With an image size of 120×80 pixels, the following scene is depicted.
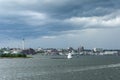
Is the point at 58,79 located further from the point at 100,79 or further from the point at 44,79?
the point at 100,79

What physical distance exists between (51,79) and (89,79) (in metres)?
13.2

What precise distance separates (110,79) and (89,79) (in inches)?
293

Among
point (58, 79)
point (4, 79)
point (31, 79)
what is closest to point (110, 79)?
point (58, 79)

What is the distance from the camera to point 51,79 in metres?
101

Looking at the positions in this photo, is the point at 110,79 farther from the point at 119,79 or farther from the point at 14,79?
the point at 14,79

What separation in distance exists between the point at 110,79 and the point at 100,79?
349 centimetres

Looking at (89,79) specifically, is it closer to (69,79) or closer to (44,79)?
(69,79)

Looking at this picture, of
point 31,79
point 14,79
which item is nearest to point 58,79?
point 31,79

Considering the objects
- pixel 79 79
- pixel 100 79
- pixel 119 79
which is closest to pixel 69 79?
pixel 79 79

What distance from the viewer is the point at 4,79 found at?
4171 inches

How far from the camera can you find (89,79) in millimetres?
102438

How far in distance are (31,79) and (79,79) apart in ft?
54.2

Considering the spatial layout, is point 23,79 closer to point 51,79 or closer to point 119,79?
point 51,79

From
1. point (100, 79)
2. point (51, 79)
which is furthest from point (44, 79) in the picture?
point (100, 79)
